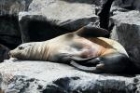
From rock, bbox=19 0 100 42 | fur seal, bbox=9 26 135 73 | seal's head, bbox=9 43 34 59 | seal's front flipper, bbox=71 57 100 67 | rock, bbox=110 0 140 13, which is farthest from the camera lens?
rock, bbox=19 0 100 42

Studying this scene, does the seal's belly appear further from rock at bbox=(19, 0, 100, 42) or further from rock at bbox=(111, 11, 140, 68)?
rock at bbox=(19, 0, 100, 42)

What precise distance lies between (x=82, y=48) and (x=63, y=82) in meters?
0.83

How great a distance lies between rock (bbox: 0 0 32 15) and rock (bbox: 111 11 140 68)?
8.74 ft

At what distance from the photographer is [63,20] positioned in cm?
639

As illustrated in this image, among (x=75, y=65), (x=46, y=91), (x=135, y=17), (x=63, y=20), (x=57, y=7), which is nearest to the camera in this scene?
(x=46, y=91)

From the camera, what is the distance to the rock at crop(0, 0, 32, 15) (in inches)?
311

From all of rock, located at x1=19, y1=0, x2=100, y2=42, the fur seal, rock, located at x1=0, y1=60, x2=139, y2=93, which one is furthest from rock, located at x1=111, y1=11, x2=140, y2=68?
rock, located at x1=19, y1=0, x2=100, y2=42

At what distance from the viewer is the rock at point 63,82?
4396 mm

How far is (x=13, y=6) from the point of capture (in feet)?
26.1

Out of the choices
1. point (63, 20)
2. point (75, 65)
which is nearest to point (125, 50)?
point (75, 65)

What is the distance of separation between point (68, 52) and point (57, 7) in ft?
5.81

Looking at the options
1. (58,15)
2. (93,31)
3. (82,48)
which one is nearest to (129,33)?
(93,31)

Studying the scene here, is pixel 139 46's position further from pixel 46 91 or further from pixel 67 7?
pixel 67 7

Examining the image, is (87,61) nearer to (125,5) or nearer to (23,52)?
(23,52)
